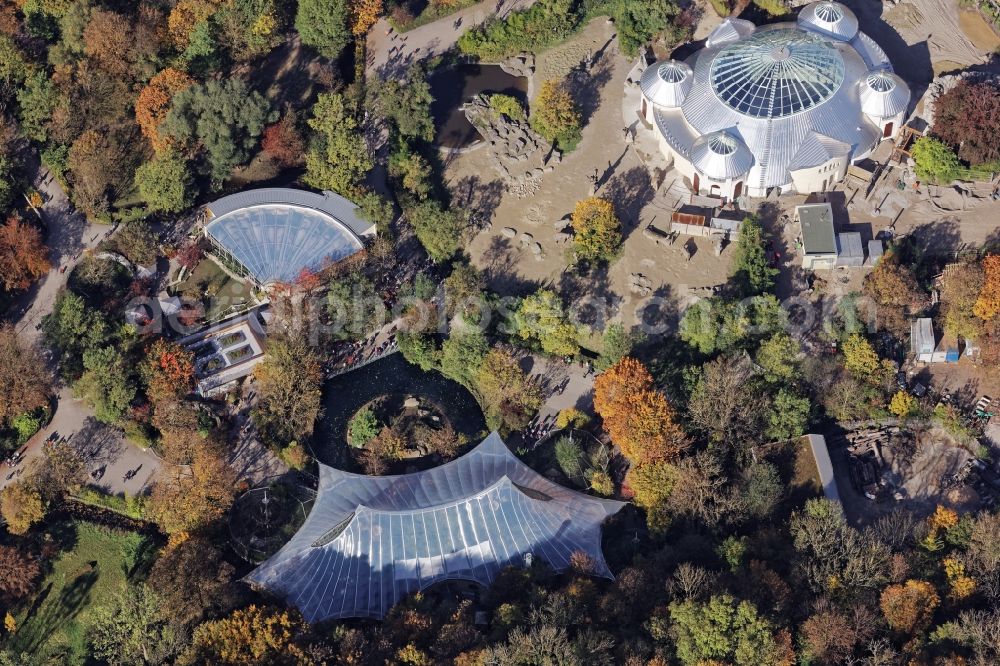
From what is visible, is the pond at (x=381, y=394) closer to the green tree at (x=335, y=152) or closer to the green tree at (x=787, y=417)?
the green tree at (x=335, y=152)

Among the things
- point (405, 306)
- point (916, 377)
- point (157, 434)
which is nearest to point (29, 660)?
point (157, 434)

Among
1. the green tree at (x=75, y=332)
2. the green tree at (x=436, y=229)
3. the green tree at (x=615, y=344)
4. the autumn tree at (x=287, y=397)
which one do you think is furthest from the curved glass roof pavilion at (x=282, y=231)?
the green tree at (x=615, y=344)

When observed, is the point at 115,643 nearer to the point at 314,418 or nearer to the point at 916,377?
the point at 314,418

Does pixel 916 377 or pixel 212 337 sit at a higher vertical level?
pixel 212 337

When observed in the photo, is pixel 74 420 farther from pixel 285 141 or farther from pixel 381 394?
pixel 285 141

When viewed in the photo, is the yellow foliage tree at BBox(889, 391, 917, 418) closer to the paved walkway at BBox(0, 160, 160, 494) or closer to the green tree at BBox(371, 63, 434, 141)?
the green tree at BBox(371, 63, 434, 141)
